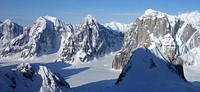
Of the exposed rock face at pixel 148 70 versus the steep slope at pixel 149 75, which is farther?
the exposed rock face at pixel 148 70

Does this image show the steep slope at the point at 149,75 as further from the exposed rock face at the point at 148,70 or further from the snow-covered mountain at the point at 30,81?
the snow-covered mountain at the point at 30,81

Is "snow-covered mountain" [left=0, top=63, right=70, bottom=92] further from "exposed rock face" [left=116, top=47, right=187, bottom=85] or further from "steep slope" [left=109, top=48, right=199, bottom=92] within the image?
"exposed rock face" [left=116, top=47, right=187, bottom=85]

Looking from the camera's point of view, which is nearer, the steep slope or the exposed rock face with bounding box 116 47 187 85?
the steep slope

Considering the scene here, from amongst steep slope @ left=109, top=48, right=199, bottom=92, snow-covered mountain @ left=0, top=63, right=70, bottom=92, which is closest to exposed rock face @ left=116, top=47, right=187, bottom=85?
steep slope @ left=109, top=48, right=199, bottom=92

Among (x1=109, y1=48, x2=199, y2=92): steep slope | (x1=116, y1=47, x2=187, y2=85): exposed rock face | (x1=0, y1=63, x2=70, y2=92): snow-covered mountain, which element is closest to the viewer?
(x1=0, y1=63, x2=70, y2=92): snow-covered mountain

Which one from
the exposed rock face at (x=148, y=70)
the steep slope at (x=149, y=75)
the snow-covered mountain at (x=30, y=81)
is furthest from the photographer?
the exposed rock face at (x=148, y=70)

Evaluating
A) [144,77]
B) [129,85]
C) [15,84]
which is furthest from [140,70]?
[15,84]

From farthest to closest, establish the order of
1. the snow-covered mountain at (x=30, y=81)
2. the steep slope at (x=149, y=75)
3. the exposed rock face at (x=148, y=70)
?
the exposed rock face at (x=148, y=70) < the steep slope at (x=149, y=75) < the snow-covered mountain at (x=30, y=81)

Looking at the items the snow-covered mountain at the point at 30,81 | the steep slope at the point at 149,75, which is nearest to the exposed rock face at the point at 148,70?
the steep slope at the point at 149,75
